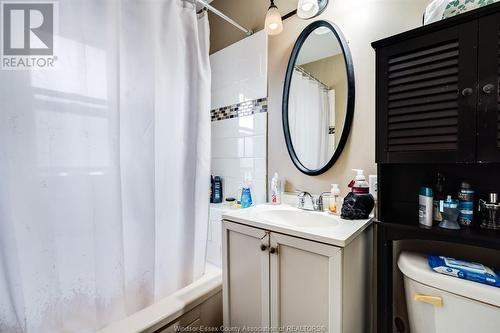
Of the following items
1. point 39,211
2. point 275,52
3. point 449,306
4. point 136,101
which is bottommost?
point 449,306

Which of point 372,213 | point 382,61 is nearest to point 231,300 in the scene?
point 372,213

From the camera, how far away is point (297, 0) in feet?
4.71

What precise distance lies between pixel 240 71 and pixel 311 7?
65 centimetres

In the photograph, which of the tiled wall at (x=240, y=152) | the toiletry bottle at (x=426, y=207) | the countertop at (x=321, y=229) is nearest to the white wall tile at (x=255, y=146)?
the tiled wall at (x=240, y=152)

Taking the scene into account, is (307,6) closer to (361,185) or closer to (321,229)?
(361,185)

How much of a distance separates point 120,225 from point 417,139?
4.06 ft

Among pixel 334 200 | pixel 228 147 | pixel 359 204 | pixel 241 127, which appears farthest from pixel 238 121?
pixel 359 204

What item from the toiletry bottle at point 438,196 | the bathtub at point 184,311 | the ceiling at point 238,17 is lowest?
the bathtub at point 184,311

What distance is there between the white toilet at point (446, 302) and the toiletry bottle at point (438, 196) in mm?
178

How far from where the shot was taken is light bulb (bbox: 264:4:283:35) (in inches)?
52.5

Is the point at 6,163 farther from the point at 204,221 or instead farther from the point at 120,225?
the point at 204,221

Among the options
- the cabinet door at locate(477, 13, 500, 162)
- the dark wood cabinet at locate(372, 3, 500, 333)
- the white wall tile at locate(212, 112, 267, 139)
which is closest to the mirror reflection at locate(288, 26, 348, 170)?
the white wall tile at locate(212, 112, 267, 139)

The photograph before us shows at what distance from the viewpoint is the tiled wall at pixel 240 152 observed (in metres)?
1.61

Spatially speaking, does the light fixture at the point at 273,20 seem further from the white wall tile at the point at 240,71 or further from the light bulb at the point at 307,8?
the white wall tile at the point at 240,71
